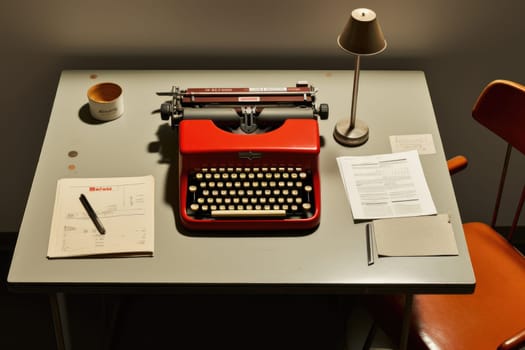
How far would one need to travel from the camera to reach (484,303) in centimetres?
184

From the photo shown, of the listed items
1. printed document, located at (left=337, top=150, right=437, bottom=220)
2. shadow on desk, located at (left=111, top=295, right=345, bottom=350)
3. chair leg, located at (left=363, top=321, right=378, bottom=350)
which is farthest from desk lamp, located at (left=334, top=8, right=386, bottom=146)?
shadow on desk, located at (left=111, top=295, right=345, bottom=350)

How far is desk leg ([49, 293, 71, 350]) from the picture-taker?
5.53ft

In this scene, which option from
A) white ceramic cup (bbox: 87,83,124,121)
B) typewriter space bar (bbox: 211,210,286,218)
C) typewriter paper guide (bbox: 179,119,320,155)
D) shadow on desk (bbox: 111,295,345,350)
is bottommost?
shadow on desk (bbox: 111,295,345,350)

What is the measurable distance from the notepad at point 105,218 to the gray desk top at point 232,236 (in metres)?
0.02

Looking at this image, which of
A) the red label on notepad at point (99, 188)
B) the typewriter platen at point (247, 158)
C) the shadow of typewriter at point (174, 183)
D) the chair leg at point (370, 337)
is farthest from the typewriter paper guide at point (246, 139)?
the chair leg at point (370, 337)

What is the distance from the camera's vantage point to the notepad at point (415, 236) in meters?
1.64

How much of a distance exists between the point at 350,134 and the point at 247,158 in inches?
12.9

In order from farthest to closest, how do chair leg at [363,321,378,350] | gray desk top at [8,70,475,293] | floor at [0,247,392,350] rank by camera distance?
floor at [0,247,392,350], chair leg at [363,321,378,350], gray desk top at [8,70,475,293]

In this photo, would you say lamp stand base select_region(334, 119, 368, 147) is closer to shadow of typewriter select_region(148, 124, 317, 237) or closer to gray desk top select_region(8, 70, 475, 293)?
gray desk top select_region(8, 70, 475, 293)

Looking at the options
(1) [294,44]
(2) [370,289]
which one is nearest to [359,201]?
(2) [370,289]

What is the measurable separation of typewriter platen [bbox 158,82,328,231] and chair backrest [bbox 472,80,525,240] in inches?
18.1

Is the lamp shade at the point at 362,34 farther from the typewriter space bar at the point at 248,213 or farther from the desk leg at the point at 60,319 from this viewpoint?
the desk leg at the point at 60,319

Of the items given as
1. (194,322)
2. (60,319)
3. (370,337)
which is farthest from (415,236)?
(194,322)

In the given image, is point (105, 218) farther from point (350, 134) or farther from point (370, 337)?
point (370, 337)
